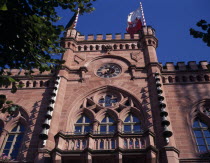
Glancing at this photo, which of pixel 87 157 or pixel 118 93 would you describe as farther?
pixel 118 93

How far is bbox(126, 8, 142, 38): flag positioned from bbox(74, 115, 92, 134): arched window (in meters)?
15.0

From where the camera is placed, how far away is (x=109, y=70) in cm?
2189

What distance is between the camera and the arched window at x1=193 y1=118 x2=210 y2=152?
53.3ft

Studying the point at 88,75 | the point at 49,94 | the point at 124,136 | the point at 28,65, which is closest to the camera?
the point at 28,65

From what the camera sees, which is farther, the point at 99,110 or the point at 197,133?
the point at 99,110

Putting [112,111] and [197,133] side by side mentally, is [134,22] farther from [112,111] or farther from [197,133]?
[197,133]

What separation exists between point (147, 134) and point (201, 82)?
7.48 m

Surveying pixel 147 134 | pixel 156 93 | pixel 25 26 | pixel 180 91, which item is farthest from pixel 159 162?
pixel 25 26

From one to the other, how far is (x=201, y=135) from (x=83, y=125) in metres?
6.84

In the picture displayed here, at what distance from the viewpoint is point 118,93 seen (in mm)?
19734

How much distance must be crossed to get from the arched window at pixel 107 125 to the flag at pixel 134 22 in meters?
14.8

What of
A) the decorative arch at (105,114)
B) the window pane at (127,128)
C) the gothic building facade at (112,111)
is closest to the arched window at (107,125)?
the gothic building facade at (112,111)

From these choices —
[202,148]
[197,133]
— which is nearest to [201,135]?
[197,133]

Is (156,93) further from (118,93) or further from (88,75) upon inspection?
(88,75)
